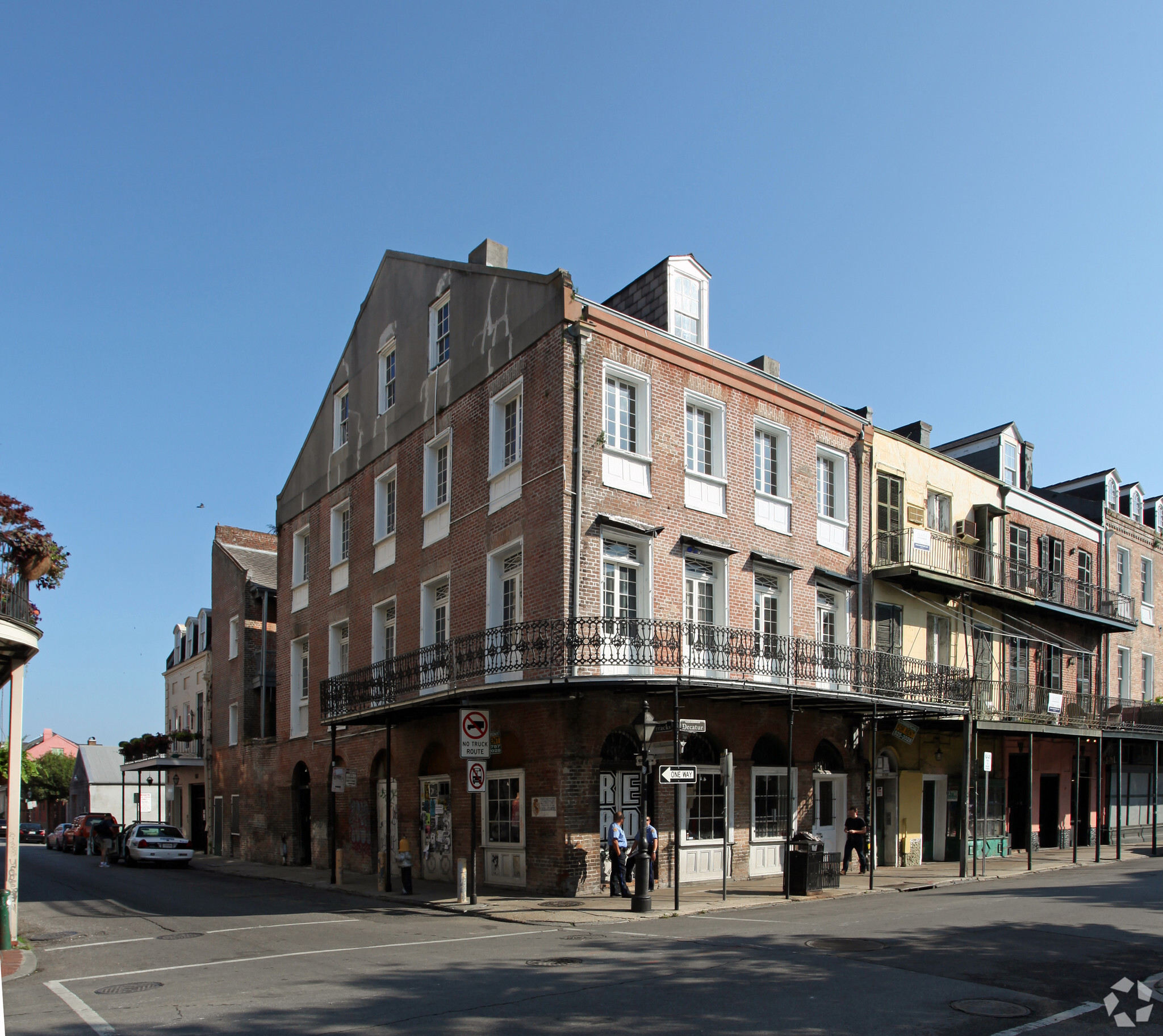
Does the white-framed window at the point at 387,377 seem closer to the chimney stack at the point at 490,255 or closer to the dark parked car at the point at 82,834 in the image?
the chimney stack at the point at 490,255

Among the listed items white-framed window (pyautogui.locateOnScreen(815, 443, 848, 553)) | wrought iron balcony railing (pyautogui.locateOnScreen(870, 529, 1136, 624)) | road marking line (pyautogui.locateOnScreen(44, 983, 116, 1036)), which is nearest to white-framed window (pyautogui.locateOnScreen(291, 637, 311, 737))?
white-framed window (pyautogui.locateOnScreen(815, 443, 848, 553))

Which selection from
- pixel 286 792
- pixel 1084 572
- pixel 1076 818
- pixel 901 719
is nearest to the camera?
pixel 901 719

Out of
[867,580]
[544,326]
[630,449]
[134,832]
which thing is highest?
[544,326]

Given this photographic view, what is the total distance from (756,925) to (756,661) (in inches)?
263

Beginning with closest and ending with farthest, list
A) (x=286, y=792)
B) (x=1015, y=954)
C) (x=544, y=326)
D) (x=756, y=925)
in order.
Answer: (x=1015, y=954) < (x=756, y=925) < (x=544, y=326) < (x=286, y=792)

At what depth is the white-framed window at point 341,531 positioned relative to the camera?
28.3 meters

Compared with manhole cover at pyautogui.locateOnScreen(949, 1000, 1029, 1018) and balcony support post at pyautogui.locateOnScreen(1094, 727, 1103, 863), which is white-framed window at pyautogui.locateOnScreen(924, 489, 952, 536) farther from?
manhole cover at pyautogui.locateOnScreen(949, 1000, 1029, 1018)

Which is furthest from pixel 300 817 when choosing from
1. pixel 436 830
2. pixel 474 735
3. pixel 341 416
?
pixel 474 735

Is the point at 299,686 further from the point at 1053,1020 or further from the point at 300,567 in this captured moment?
the point at 1053,1020

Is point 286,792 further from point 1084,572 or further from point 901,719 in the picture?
point 1084,572

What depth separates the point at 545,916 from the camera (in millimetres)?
15531

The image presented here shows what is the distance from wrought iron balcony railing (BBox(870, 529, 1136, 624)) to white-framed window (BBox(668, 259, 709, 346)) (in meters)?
6.60

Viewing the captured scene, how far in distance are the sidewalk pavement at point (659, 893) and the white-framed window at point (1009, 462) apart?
34.1 feet

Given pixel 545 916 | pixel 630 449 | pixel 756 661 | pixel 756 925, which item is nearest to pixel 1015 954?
pixel 756 925
